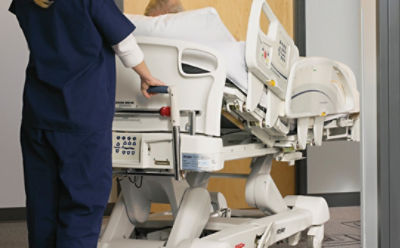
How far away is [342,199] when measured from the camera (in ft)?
16.5

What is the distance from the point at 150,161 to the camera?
222cm

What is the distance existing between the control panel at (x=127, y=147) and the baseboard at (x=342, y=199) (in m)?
3.11

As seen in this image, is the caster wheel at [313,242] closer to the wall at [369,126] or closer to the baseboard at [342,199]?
the wall at [369,126]

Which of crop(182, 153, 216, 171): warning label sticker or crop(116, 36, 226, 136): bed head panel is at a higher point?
crop(116, 36, 226, 136): bed head panel

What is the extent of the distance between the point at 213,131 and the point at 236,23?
2709mm

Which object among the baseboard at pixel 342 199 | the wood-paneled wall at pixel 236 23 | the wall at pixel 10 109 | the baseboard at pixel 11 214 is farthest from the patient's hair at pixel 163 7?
the baseboard at pixel 342 199

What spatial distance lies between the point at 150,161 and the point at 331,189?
3162mm

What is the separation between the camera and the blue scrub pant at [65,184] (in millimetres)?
1775

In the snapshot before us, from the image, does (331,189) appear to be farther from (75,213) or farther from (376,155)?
(75,213)

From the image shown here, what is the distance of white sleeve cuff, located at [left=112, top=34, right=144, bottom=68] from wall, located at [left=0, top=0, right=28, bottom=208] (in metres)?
2.70

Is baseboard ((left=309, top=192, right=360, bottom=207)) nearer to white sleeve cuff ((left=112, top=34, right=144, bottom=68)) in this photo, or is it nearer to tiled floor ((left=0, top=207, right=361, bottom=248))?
tiled floor ((left=0, top=207, right=361, bottom=248))

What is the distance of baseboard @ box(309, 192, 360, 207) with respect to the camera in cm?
499

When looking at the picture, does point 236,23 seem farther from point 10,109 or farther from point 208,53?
point 208,53

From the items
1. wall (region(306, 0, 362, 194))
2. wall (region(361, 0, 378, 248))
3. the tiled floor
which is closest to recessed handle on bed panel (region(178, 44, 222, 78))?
wall (region(361, 0, 378, 248))
